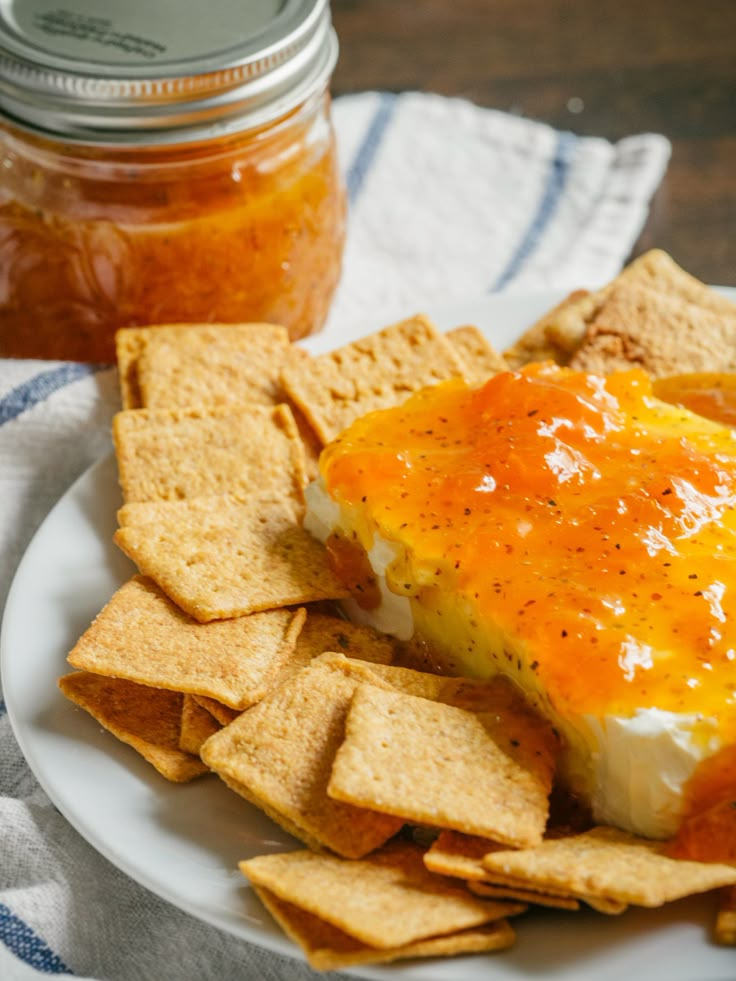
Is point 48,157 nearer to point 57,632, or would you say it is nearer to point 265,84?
point 265,84

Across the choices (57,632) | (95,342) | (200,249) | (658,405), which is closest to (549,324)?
(658,405)

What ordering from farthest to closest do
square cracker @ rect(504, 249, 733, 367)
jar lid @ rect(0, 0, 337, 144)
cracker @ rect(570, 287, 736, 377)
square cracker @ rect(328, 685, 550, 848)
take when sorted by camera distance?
square cracker @ rect(504, 249, 733, 367) < cracker @ rect(570, 287, 736, 377) < jar lid @ rect(0, 0, 337, 144) < square cracker @ rect(328, 685, 550, 848)

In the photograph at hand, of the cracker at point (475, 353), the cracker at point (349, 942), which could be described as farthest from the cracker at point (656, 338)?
the cracker at point (349, 942)

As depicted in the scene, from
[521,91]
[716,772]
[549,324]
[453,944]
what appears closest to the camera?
[453,944]

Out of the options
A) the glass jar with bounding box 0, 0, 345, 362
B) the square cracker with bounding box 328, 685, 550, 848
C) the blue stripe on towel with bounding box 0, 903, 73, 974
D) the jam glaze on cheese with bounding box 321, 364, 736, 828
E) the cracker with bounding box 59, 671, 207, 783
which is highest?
the glass jar with bounding box 0, 0, 345, 362

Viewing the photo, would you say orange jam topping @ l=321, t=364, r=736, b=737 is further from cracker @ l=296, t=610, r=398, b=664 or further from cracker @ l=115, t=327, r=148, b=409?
cracker @ l=115, t=327, r=148, b=409

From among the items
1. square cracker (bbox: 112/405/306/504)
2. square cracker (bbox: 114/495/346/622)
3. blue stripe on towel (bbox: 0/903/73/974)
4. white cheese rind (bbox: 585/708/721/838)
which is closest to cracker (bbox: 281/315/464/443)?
square cracker (bbox: 112/405/306/504)

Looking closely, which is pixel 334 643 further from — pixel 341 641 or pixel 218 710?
pixel 218 710
